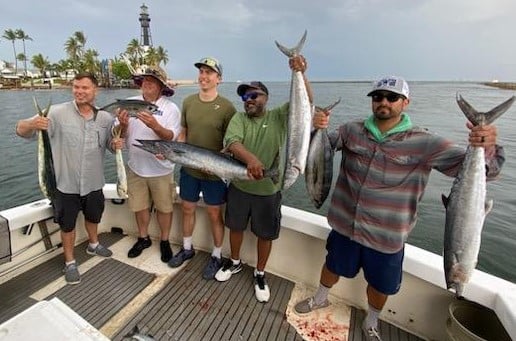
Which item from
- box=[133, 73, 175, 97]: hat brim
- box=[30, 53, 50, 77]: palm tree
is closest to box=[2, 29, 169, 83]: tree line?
box=[30, 53, 50, 77]: palm tree

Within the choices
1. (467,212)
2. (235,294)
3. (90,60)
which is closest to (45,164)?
(235,294)

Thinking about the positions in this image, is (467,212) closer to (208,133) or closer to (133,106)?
(208,133)

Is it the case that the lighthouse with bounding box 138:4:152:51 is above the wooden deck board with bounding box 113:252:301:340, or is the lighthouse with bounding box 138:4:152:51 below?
above

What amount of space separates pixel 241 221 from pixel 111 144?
58.8 inches

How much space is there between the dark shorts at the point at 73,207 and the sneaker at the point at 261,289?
69.0 inches

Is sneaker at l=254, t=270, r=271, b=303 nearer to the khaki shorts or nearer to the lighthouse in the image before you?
the khaki shorts

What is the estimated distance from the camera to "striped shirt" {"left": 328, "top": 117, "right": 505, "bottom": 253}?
196 centimetres

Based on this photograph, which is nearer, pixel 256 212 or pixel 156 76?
pixel 256 212

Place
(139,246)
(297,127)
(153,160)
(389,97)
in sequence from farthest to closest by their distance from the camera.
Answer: (139,246)
(153,160)
(297,127)
(389,97)

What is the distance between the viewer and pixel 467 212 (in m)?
1.82

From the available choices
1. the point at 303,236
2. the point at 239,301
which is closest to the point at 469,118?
the point at 303,236

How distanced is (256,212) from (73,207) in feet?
5.80

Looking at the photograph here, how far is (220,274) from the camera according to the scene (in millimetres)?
3102

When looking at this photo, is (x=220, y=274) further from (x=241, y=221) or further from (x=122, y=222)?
(x=122, y=222)
